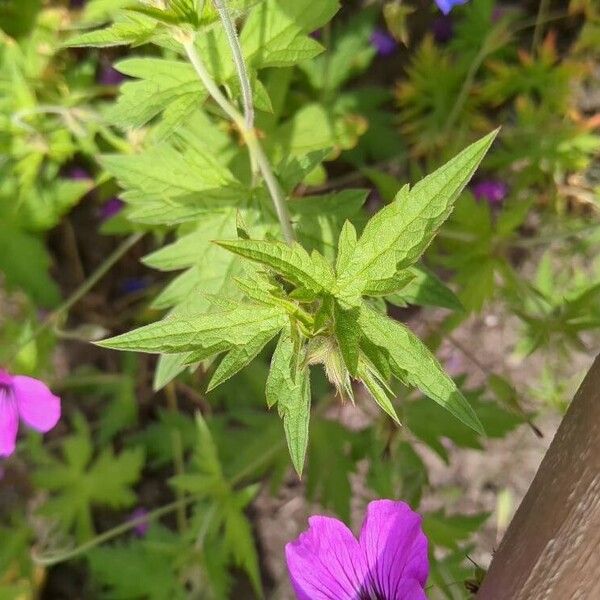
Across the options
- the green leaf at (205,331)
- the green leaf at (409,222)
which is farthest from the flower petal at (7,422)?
the green leaf at (409,222)

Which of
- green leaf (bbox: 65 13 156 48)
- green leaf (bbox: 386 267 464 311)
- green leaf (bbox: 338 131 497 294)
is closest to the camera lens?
green leaf (bbox: 338 131 497 294)

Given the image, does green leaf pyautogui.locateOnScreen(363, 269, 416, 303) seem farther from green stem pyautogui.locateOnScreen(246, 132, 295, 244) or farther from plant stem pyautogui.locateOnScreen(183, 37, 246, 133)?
plant stem pyautogui.locateOnScreen(183, 37, 246, 133)

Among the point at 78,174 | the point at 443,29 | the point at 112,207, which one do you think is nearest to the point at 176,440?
the point at 112,207

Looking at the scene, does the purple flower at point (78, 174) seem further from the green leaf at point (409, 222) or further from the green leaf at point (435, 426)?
the green leaf at point (409, 222)

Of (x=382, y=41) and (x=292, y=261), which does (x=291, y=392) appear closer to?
(x=292, y=261)

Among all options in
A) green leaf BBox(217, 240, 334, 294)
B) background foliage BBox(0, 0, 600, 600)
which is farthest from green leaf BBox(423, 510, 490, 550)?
green leaf BBox(217, 240, 334, 294)

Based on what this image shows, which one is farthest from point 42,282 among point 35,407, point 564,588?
point 564,588
